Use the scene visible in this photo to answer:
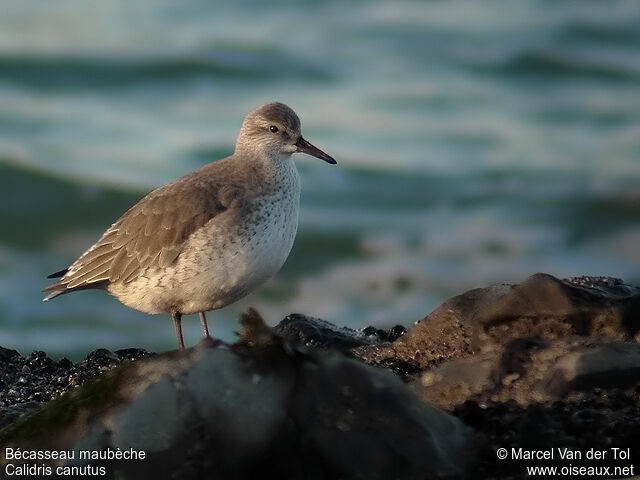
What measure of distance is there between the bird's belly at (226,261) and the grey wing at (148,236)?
0.10 metres

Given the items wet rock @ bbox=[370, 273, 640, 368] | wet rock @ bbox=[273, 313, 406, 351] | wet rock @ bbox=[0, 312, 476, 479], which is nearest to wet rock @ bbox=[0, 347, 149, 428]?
wet rock @ bbox=[273, 313, 406, 351]

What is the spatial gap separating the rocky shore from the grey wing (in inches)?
65.5

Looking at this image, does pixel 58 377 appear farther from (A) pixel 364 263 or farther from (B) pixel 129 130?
(B) pixel 129 130

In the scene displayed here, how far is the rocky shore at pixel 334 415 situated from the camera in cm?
436

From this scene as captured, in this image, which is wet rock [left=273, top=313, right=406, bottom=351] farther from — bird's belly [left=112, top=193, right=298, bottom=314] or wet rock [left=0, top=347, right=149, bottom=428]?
wet rock [left=0, top=347, right=149, bottom=428]

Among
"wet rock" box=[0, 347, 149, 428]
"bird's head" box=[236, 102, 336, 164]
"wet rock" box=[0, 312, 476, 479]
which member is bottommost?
"wet rock" box=[0, 312, 476, 479]

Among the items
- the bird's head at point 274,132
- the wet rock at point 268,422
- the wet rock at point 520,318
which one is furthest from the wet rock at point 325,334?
the wet rock at point 268,422

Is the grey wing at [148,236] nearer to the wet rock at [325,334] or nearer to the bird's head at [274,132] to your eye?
the bird's head at [274,132]

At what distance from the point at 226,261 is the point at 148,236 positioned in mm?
707

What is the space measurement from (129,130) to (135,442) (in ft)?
47.5

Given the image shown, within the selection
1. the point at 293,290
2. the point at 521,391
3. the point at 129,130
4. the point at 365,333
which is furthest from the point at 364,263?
the point at 521,391

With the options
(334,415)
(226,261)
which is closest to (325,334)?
(226,261)

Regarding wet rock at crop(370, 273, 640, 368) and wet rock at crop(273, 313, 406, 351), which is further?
wet rock at crop(273, 313, 406, 351)

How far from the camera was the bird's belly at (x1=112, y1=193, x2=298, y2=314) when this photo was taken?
21.1ft
